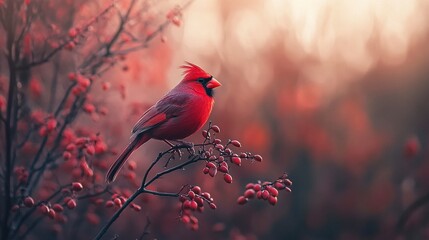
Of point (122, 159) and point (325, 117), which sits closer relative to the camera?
point (122, 159)

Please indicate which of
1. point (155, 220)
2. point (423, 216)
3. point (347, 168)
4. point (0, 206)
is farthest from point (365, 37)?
point (0, 206)

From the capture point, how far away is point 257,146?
432 inches

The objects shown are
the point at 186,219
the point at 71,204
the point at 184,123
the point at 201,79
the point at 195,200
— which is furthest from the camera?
the point at 201,79

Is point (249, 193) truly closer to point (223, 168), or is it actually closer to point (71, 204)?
point (223, 168)

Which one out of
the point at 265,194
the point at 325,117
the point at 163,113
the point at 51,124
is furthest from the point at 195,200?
the point at 325,117

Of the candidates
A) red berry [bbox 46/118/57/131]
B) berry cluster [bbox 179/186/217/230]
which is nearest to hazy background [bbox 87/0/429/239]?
red berry [bbox 46/118/57/131]

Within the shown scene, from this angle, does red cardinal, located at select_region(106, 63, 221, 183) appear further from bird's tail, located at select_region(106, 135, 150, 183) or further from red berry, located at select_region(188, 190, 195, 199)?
red berry, located at select_region(188, 190, 195, 199)

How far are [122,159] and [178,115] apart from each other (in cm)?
47

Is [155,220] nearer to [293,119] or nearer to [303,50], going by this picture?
[293,119]

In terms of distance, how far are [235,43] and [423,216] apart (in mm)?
4773

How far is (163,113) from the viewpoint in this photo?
444cm

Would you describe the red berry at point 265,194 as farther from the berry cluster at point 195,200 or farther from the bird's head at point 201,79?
the bird's head at point 201,79

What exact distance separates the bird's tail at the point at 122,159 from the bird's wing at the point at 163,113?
5 cm

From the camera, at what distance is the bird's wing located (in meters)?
4.39
